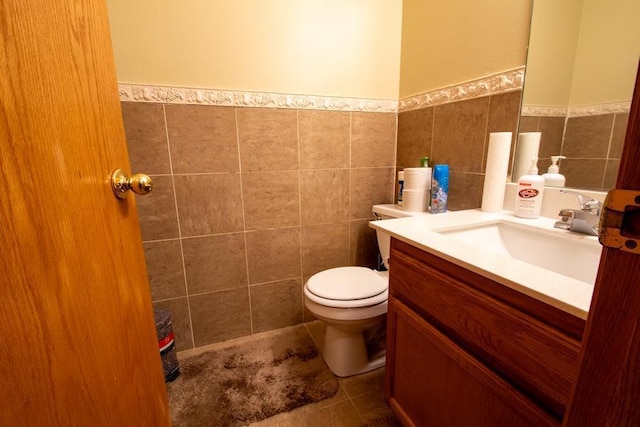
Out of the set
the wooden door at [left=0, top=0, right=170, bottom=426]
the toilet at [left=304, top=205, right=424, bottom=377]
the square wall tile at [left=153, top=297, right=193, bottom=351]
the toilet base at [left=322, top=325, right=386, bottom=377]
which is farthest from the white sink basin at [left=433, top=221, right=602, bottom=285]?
the square wall tile at [left=153, top=297, right=193, bottom=351]

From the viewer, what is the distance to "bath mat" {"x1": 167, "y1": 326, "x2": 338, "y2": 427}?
3.83 feet

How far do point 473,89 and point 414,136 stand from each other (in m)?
0.40

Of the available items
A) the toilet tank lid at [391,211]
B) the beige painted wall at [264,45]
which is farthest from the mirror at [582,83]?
the beige painted wall at [264,45]

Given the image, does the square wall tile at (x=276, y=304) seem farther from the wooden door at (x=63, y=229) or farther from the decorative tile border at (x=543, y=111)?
the decorative tile border at (x=543, y=111)

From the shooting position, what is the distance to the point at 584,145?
0.96m

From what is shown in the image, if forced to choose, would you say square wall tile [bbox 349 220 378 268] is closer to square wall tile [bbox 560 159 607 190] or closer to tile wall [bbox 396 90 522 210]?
tile wall [bbox 396 90 522 210]

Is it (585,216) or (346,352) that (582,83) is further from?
(346,352)

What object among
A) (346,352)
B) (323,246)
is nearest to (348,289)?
(346,352)

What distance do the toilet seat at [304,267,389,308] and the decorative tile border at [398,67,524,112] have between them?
0.91 metres

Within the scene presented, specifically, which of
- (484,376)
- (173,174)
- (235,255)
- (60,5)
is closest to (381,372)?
(484,376)

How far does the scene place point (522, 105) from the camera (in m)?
1.08

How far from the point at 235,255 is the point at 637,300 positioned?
1469 mm

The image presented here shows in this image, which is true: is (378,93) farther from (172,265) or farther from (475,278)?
(172,265)

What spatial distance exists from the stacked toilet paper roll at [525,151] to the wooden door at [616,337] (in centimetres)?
97
